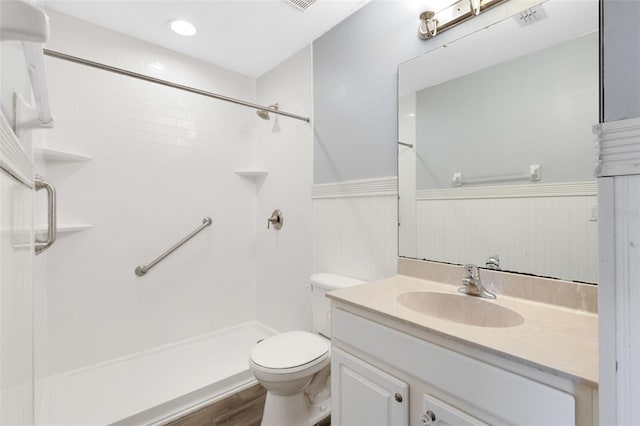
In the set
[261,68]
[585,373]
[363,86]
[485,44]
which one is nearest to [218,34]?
[261,68]

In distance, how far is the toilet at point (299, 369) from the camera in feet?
4.37

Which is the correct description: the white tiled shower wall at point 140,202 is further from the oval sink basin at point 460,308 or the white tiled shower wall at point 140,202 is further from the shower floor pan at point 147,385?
the oval sink basin at point 460,308

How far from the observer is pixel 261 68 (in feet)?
7.87

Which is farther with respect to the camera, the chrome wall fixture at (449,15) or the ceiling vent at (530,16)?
the chrome wall fixture at (449,15)

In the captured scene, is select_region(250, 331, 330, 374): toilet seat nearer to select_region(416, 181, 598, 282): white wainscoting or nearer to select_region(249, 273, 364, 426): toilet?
select_region(249, 273, 364, 426): toilet

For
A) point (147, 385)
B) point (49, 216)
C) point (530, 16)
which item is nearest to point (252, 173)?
point (49, 216)

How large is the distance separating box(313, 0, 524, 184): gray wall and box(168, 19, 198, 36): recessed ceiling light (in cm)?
81

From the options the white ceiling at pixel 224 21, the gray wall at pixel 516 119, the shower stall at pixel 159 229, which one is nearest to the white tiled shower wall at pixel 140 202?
the shower stall at pixel 159 229

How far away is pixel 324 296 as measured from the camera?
5.56 feet

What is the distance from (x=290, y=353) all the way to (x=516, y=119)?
143cm

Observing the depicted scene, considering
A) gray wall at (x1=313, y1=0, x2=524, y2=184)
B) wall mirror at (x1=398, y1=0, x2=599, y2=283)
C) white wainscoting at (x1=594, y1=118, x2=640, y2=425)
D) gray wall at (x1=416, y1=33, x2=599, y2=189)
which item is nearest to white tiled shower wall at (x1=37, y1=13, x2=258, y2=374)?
gray wall at (x1=313, y1=0, x2=524, y2=184)

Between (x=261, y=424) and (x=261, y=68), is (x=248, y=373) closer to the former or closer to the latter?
(x=261, y=424)

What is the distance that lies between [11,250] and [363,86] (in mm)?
1611

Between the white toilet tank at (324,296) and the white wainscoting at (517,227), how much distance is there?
0.50m
